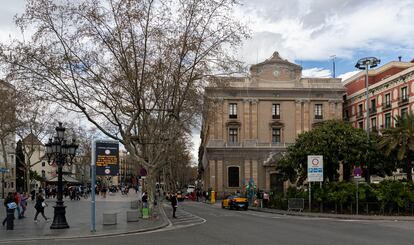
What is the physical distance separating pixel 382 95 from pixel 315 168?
1385 inches

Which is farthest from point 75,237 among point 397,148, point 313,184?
point 397,148

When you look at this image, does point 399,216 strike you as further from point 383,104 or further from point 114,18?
point 383,104

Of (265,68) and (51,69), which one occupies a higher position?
(265,68)

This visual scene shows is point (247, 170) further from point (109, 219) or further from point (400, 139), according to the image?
point (109, 219)

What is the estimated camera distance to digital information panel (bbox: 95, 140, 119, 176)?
70.5 ft

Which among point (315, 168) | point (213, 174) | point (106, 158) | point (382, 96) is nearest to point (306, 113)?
point (382, 96)

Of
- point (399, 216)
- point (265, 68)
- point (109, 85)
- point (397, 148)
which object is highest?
point (265, 68)

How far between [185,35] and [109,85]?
5.53 metres

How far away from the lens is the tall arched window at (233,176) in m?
73.9

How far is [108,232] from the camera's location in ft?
69.7

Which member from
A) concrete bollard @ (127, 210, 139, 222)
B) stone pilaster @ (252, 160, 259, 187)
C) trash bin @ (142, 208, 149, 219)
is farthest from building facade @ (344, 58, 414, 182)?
concrete bollard @ (127, 210, 139, 222)

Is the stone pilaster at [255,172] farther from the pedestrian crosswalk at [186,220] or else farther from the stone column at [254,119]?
the pedestrian crosswalk at [186,220]

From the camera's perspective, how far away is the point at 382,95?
227 feet

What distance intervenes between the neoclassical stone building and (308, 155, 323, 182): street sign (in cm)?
3465
